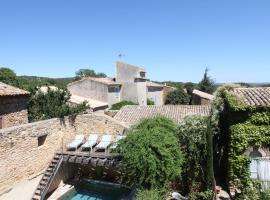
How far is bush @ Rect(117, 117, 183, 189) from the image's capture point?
15148 millimetres

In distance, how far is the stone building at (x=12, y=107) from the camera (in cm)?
2102

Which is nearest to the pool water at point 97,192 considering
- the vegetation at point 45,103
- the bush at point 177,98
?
the vegetation at point 45,103

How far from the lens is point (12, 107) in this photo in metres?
22.0

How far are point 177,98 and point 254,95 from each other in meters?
46.7

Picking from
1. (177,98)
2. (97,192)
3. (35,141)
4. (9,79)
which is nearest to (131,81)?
(177,98)

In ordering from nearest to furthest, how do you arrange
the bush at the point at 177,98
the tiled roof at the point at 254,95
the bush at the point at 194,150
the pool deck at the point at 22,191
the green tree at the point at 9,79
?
the tiled roof at the point at 254,95 → the bush at the point at 194,150 → the pool deck at the point at 22,191 → the green tree at the point at 9,79 → the bush at the point at 177,98

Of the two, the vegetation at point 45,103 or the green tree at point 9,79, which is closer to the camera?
the vegetation at point 45,103

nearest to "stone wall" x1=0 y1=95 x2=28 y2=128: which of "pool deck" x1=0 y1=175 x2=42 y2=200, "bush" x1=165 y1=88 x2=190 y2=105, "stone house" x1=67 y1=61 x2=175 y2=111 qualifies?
"pool deck" x1=0 y1=175 x2=42 y2=200

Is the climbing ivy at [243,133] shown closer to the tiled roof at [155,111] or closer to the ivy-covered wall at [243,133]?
the ivy-covered wall at [243,133]

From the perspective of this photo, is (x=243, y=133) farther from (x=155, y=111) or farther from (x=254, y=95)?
(x=155, y=111)

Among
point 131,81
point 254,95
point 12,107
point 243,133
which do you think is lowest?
point 243,133

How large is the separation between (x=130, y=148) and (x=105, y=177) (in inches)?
245

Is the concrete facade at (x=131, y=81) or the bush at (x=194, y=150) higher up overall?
the concrete facade at (x=131, y=81)

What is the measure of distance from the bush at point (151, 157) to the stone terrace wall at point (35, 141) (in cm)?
526
